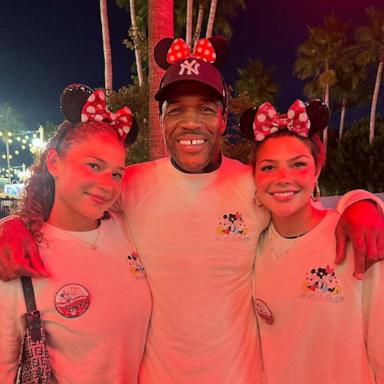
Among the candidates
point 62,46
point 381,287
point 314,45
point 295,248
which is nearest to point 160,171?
point 295,248

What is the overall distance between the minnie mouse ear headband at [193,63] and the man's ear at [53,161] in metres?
0.76

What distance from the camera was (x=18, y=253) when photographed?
2225 mm

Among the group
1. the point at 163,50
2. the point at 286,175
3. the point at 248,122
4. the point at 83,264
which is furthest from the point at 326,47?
the point at 83,264

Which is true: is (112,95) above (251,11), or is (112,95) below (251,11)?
below

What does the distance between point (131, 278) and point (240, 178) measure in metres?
0.97

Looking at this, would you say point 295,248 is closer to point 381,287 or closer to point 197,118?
point 381,287

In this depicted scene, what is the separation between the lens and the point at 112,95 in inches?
414

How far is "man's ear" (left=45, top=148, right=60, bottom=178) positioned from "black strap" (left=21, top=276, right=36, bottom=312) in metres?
0.63

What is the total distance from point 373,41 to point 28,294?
32556 millimetres

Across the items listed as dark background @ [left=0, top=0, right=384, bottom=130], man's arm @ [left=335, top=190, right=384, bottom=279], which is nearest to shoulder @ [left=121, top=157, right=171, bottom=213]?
man's arm @ [left=335, top=190, right=384, bottom=279]

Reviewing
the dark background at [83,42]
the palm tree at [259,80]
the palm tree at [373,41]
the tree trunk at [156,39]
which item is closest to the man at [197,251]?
the tree trunk at [156,39]

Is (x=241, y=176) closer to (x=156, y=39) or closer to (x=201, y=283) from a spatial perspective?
(x=201, y=283)

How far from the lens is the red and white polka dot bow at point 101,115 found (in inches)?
101

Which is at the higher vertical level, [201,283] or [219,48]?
[219,48]
